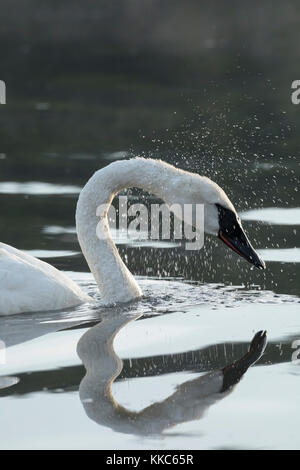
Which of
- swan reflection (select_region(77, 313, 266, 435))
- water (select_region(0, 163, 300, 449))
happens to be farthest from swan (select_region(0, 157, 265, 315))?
swan reflection (select_region(77, 313, 266, 435))

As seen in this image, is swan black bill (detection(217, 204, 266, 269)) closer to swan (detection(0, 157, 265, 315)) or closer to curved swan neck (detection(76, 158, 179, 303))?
swan (detection(0, 157, 265, 315))

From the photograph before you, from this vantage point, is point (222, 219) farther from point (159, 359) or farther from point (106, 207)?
point (159, 359)

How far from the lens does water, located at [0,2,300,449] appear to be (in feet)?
19.8

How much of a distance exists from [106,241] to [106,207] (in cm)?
24

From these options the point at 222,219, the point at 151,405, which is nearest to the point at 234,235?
the point at 222,219

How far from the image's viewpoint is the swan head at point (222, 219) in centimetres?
837

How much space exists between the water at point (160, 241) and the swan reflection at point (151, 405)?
13 mm

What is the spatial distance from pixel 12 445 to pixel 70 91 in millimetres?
11836

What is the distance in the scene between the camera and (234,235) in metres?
8.52

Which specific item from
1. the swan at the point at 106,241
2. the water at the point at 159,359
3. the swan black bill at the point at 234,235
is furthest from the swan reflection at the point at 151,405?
the swan black bill at the point at 234,235

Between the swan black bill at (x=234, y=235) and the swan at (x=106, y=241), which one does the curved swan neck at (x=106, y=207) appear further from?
the swan black bill at (x=234, y=235)

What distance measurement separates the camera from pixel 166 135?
45.9ft
